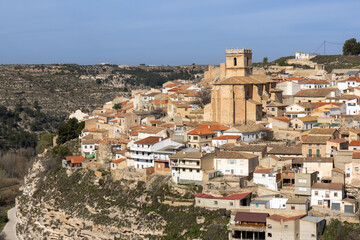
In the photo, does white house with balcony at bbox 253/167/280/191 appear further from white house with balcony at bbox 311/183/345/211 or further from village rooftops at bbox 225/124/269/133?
village rooftops at bbox 225/124/269/133

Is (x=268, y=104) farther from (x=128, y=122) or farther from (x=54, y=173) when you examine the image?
(x=54, y=173)

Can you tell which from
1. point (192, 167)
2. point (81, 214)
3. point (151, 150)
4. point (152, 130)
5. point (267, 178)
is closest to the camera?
point (267, 178)

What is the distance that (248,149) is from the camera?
1711 inches

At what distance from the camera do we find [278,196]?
3762 cm

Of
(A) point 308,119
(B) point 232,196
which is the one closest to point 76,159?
(B) point 232,196

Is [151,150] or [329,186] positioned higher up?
[151,150]

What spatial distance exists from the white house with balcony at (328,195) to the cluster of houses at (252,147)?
6 cm

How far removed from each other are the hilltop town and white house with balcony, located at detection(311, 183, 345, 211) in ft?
0.20

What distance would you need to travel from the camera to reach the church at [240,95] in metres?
54.1

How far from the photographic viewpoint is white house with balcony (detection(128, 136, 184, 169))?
46344 millimetres

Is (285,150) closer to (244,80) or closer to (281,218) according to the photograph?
(281,218)

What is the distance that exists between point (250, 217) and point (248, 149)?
8851 millimetres

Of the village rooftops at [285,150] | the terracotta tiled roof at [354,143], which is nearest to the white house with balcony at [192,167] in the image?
the village rooftops at [285,150]

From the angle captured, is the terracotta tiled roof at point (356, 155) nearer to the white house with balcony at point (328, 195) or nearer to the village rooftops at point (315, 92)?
the white house with balcony at point (328, 195)
